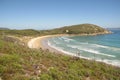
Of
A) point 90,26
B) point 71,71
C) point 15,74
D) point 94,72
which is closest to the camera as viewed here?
point 15,74

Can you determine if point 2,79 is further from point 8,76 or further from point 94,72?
point 94,72

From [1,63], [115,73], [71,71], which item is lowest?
[115,73]

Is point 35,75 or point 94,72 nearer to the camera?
point 35,75

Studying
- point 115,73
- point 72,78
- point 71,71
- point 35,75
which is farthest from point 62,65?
point 115,73

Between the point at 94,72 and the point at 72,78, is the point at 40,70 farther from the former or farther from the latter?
the point at 94,72

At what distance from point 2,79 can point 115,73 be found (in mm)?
10364

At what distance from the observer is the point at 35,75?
998 cm

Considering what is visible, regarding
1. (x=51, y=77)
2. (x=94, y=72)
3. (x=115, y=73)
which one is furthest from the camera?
(x=115, y=73)

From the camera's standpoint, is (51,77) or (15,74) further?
(51,77)

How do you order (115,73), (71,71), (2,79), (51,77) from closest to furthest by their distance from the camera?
1. (2,79)
2. (51,77)
3. (71,71)
4. (115,73)

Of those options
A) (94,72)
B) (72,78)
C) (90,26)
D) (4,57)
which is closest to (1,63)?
(4,57)

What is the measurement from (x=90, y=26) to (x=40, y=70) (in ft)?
477

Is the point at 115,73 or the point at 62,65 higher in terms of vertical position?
the point at 62,65

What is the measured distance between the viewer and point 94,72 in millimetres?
13539
